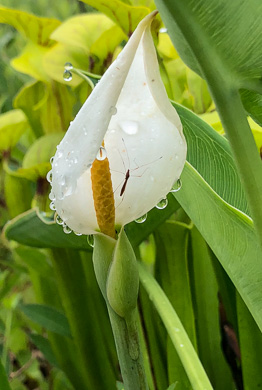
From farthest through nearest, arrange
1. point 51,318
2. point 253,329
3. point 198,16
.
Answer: point 51,318 → point 253,329 → point 198,16

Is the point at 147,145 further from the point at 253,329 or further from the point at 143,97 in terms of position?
the point at 253,329

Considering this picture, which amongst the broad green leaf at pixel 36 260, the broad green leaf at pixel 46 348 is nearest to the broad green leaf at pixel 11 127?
the broad green leaf at pixel 36 260

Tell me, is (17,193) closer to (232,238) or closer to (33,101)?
(33,101)

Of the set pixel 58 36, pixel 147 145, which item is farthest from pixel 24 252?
pixel 147 145

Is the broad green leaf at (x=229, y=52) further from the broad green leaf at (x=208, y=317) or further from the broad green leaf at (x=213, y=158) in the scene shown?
the broad green leaf at (x=208, y=317)

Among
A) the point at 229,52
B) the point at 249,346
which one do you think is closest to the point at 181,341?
the point at 249,346

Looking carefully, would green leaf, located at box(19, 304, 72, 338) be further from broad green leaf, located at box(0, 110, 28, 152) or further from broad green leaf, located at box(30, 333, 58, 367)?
broad green leaf, located at box(0, 110, 28, 152)
